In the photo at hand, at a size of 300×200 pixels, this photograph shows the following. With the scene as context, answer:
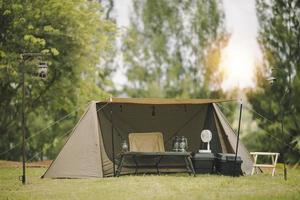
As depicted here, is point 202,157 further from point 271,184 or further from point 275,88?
point 275,88

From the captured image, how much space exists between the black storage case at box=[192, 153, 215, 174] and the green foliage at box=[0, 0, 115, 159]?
13.5 feet

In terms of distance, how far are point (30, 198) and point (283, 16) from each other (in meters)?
11.3

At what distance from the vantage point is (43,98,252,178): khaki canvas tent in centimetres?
896

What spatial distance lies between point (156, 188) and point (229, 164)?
2305mm

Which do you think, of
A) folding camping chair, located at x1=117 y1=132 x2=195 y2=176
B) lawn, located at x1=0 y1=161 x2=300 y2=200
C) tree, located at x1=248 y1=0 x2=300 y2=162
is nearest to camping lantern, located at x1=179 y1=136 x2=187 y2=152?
folding camping chair, located at x1=117 y1=132 x2=195 y2=176

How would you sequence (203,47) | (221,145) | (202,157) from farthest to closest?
(203,47)
(221,145)
(202,157)

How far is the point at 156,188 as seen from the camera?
7.39 metres

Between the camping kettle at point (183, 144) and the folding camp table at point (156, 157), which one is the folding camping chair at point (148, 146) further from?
the camping kettle at point (183, 144)

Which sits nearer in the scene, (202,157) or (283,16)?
(202,157)

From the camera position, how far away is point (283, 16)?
51.4 ft

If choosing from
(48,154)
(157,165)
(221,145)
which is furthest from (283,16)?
(48,154)

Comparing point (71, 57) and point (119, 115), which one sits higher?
point (71, 57)

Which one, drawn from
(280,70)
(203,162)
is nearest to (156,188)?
(203,162)

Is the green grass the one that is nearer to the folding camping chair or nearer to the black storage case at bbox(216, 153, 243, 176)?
the black storage case at bbox(216, 153, 243, 176)
